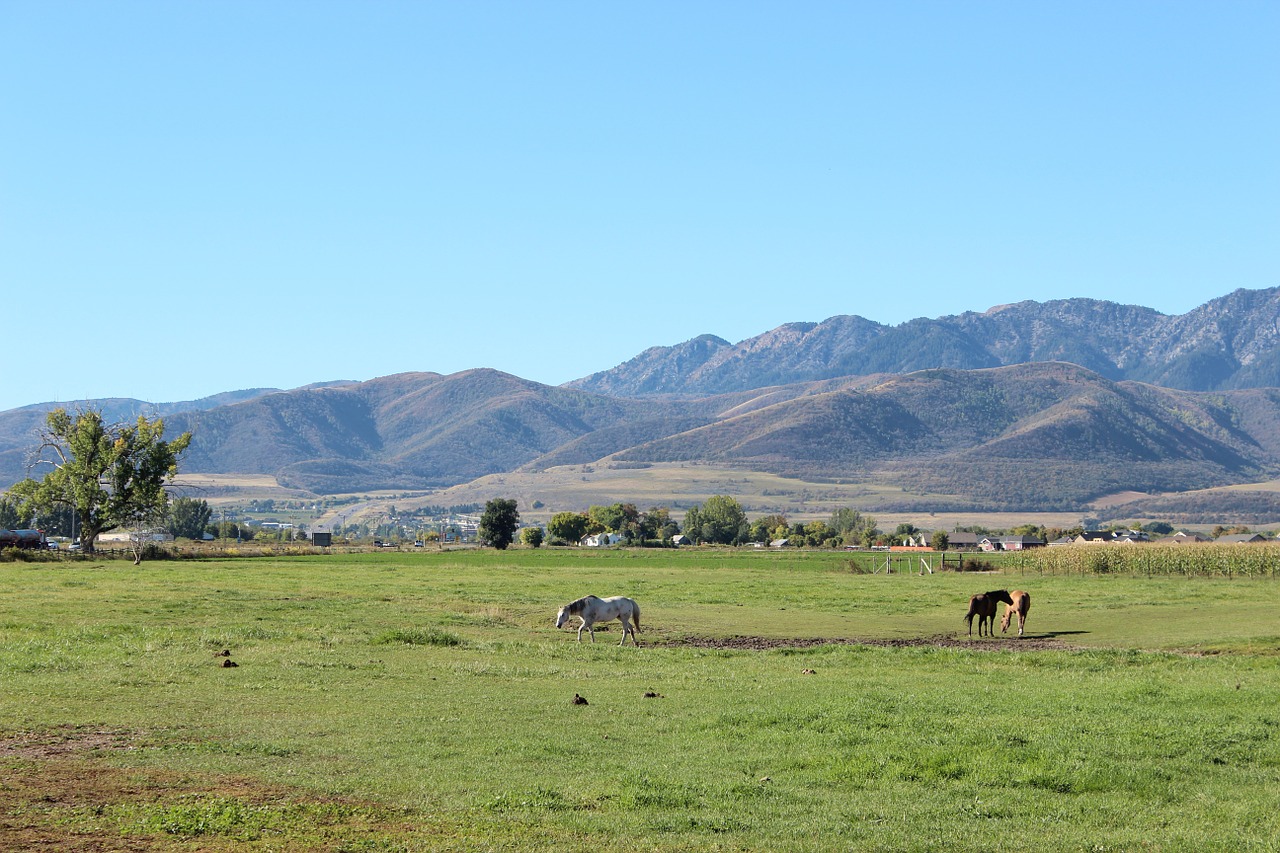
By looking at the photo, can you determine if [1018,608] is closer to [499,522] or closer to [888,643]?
[888,643]

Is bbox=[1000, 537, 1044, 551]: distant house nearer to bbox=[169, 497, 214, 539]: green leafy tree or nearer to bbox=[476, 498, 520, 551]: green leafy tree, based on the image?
bbox=[476, 498, 520, 551]: green leafy tree

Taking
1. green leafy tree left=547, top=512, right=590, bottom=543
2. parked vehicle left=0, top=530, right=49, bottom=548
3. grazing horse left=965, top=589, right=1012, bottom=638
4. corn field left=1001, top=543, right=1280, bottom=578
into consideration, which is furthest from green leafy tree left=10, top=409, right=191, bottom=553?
green leafy tree left=547, top=512, right=590, bottom=543

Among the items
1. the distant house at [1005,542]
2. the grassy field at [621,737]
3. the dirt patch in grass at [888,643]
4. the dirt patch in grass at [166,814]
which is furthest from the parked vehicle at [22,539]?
the distant house at [1005,542]

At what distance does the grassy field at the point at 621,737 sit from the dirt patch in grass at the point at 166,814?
5cm

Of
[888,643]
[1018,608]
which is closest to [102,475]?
[888,643]

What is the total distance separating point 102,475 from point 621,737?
78.4m

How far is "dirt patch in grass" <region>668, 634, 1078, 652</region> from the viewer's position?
109 feet

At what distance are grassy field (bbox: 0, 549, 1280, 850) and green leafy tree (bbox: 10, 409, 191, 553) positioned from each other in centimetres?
5122

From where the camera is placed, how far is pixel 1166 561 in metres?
76.2

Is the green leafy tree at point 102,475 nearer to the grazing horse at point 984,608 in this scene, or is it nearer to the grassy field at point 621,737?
the grassy field at point 621,737

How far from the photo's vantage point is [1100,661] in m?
29.2

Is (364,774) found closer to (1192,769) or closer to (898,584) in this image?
(1192,769)

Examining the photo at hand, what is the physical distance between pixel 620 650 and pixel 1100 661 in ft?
38.3

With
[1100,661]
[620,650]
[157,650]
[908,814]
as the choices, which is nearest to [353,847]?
[908,814]
